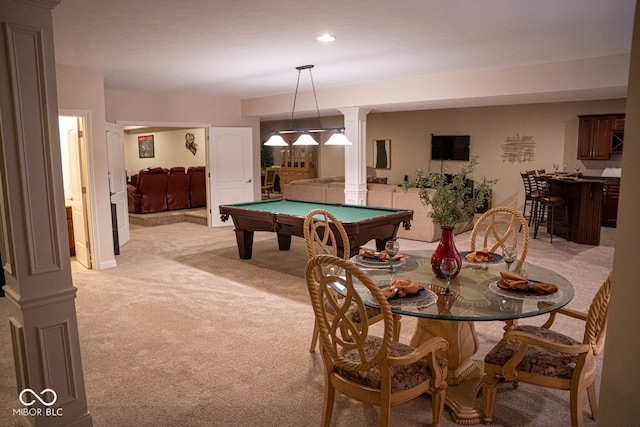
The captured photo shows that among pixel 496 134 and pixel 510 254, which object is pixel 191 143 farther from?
pixel 510 254

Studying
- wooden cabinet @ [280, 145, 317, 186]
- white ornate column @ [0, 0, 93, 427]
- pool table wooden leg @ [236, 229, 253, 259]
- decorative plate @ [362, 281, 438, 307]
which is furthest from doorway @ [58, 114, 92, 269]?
wooden cabinet @ [280, 145, 317, 186]

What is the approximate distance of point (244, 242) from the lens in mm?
5805

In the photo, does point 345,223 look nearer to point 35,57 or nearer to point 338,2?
point 338,2

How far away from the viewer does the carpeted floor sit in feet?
8.14

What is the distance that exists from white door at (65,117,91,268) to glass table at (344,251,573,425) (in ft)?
13.1

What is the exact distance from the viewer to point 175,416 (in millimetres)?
2465

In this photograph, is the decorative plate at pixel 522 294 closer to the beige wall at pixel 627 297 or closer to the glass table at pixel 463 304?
the glass table at pixel 463 304

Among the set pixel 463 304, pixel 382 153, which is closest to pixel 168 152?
pixel 382 153

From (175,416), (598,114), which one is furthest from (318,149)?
(175,416)

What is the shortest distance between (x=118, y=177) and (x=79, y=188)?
1390 mm

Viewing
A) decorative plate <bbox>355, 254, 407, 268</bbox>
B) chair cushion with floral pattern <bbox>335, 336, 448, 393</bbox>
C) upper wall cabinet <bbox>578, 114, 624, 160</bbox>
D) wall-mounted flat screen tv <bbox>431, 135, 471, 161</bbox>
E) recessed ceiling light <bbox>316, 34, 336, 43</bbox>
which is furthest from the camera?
wall-mounted flat screen tv <bbox>431, 135, 471, 161</bbox>

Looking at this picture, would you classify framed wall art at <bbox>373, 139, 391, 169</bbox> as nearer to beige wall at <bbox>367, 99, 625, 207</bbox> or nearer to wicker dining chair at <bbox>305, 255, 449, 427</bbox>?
beige wall at <bbox>367, 99, 625, 207</bbox>

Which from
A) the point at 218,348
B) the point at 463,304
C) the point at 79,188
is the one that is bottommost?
the point at 218,348

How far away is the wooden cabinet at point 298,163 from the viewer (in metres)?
13.4
